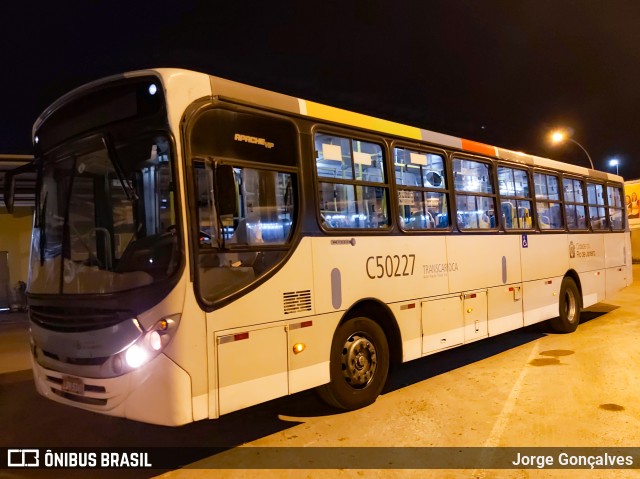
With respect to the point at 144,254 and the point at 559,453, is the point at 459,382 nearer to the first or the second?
the point at 559,453

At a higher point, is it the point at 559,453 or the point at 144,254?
the point at 144,254

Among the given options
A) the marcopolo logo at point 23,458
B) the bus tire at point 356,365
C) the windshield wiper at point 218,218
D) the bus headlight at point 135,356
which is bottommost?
the marcopolo logo at point 23,458

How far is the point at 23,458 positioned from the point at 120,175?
283 centimetres

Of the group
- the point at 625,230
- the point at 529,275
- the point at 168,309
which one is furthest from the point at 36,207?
the point at 625,230

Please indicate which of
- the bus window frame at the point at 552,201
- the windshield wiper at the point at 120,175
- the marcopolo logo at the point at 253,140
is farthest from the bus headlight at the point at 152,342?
the bus window frame at the point at 552,201

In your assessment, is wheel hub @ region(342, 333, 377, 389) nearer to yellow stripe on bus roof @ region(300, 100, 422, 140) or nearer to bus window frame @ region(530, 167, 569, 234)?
yellow stripe on bus roof @ region(300, 100, 422, 140)

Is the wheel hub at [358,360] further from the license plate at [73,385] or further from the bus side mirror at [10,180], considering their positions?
the bus side mirror at [10,180]

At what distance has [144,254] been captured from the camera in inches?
156

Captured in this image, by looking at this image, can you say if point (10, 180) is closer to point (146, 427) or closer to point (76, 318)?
point (76, 318)

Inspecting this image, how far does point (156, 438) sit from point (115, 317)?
1874 mm

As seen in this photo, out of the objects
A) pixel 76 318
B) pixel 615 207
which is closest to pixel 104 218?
pixel 76 318

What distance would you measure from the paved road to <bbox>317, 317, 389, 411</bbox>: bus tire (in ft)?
0.66

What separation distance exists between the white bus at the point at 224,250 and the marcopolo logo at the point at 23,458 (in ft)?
2.61

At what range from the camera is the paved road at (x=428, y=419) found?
14.9 feet
